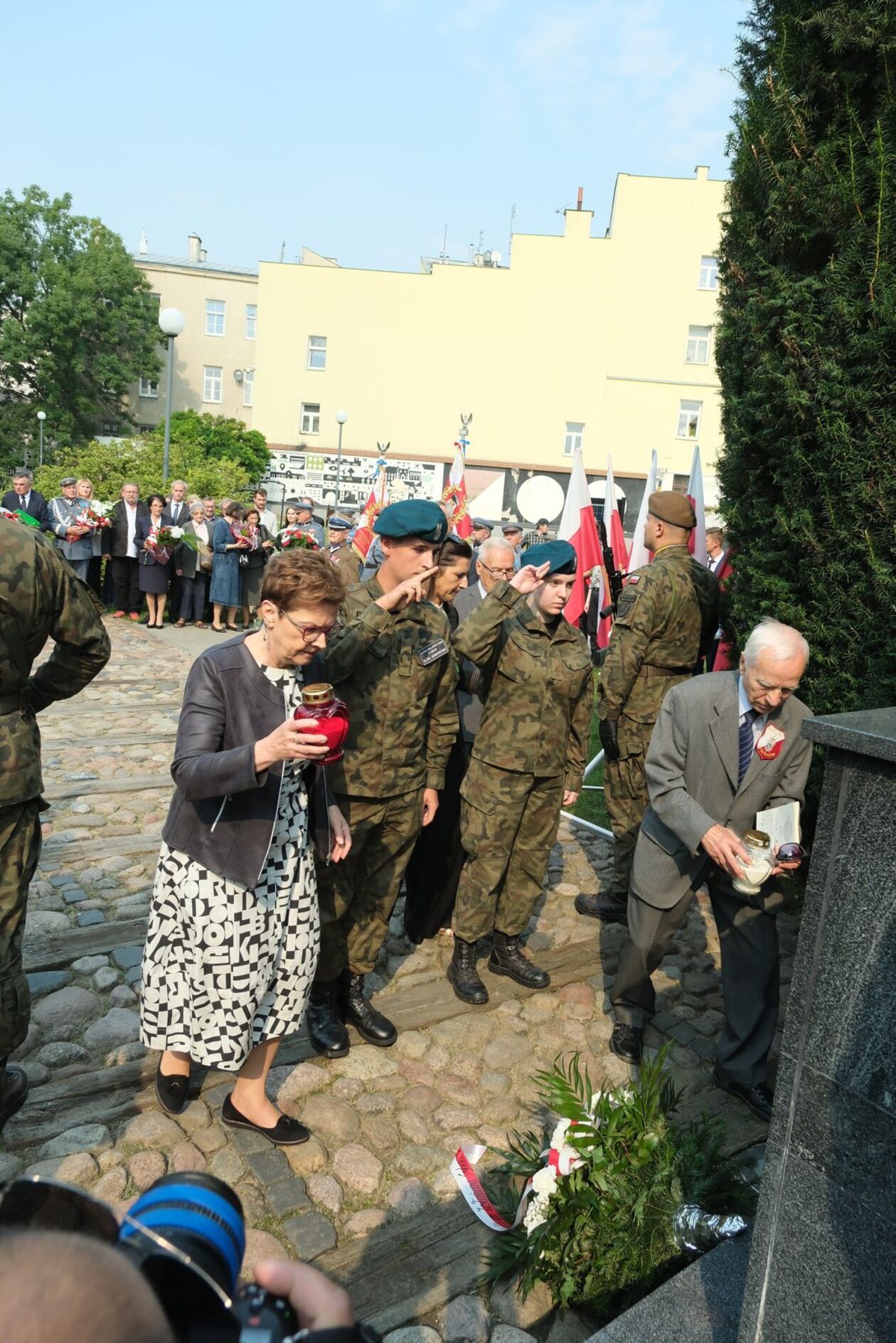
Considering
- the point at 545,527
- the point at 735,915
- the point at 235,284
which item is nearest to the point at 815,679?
the point at 735,915

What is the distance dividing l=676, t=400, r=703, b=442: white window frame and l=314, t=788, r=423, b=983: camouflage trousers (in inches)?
1518

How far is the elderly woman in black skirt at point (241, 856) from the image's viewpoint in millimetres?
2930

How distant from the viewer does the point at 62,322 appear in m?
49.3

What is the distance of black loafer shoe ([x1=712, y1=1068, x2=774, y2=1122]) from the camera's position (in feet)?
12.6

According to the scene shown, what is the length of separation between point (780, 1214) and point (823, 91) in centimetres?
463

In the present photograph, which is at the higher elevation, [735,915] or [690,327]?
[690,327]

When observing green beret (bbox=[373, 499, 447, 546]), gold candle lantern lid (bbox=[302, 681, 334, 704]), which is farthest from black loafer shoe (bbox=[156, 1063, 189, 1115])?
green beret (bbox=[373, 499, 447, 546])

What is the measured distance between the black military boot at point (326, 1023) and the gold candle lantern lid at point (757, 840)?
74.3 inches

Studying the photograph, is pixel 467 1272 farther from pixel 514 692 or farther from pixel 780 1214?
pixel 514 692

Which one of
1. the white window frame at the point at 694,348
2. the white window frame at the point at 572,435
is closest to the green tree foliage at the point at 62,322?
the white window frame at the point at 572,435

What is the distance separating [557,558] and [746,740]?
131 centimetres

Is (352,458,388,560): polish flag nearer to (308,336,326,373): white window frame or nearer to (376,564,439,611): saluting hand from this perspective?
(376,564,439,611): saluting hand

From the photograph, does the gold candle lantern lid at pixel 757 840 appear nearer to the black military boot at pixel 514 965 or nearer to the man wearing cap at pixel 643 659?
the black military boot at pixel 514 965

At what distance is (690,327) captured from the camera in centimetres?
3919
